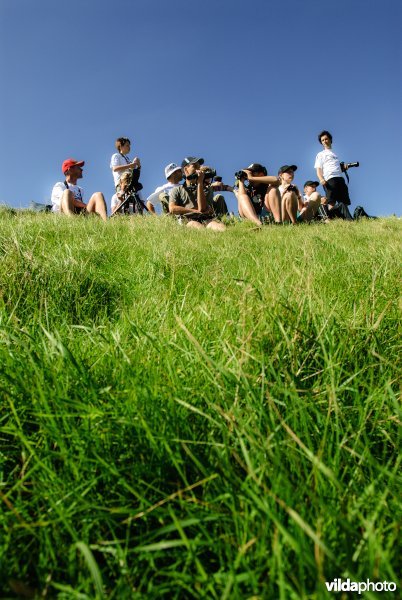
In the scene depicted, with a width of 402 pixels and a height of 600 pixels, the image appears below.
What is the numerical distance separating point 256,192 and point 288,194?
2.05ft

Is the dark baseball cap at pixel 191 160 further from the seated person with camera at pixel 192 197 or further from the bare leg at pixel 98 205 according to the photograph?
the bare leg at pixel 98 205

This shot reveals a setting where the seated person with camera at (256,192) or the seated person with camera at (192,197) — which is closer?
the seated person with camera at (192,197)

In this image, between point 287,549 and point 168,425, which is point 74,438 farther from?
point 287,549

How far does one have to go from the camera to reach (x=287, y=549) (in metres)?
0.58

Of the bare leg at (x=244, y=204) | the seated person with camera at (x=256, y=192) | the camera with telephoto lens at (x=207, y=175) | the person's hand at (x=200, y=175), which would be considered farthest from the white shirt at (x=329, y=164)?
the person's hand at (x=200, y=175)

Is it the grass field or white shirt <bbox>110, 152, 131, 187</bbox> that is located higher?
white shirt <bbox>110, 152, 131, 187</bbox>

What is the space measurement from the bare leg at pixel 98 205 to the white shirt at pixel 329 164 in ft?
16.2

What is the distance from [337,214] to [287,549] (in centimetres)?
940

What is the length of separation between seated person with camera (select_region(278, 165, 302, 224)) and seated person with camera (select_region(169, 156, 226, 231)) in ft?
4.83

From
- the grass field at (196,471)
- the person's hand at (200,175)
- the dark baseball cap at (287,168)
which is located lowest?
the grass field at (196,471)

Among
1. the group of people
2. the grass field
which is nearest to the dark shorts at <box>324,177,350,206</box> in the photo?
the group of people

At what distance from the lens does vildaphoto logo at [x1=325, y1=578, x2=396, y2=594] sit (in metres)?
0.52

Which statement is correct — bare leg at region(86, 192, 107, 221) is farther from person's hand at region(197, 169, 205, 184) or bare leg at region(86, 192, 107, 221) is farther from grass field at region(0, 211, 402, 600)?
grass field at region(0, 211, 402, 600)

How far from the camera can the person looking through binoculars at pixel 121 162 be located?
845 centimetres
